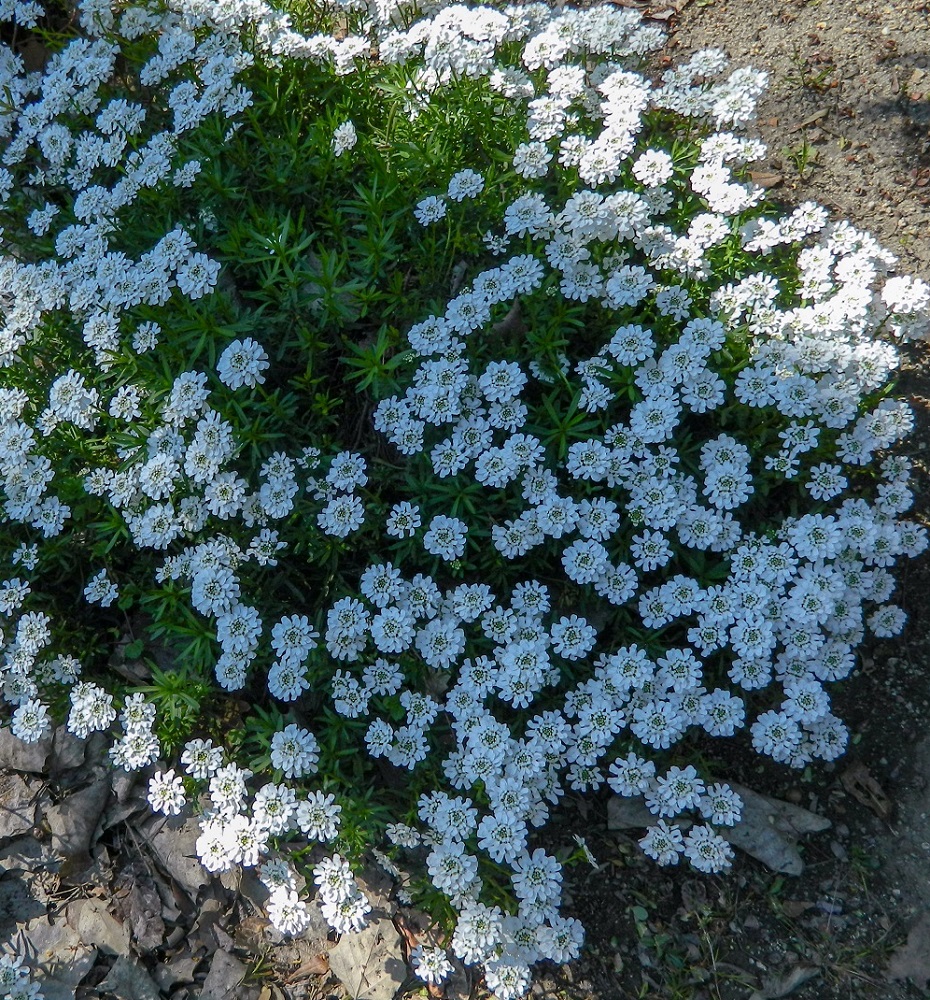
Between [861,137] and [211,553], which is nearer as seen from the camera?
[211,553]

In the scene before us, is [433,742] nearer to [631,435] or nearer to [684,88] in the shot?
[631,435]

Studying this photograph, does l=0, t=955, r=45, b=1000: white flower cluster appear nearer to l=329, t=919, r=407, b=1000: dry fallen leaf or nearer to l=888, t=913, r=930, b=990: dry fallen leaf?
l=329, t=919, r=407, b=1000: dry fallen leaf

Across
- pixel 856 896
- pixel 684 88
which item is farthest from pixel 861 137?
pixel 856 896

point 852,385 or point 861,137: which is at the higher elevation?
point 861,137

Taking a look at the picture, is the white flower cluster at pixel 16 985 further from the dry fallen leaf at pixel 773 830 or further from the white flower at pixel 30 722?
the dry fallen leaf at pixel 773 830

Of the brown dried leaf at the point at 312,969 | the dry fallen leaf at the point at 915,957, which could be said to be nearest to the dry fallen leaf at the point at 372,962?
the brown dried leaf at the point at 312,969

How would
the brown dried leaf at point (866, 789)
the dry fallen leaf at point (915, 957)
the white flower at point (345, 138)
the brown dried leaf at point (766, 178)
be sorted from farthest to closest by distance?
the brown dried leaf at point (766, 178) < the white flower at point (345, 138) < the brown dried leaf at point (866, 789) < the dry fallen leaf at point (915, 957)

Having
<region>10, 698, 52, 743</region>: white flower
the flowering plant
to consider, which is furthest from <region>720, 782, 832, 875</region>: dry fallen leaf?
<region>10, 698, 52, 743</region>: white flower

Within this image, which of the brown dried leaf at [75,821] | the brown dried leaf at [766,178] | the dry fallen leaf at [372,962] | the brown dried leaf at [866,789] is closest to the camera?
the dry fallen leaf at [372,962]

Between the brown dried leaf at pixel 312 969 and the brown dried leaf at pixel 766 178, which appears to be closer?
the brown dried leaf at pixel 312 969
